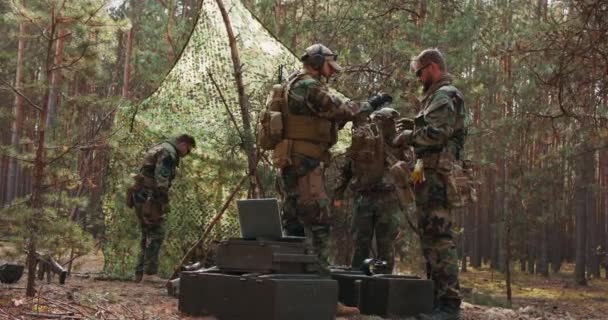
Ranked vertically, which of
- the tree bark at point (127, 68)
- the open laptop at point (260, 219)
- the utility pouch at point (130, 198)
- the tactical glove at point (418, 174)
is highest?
the tree bark at point (127, 68)

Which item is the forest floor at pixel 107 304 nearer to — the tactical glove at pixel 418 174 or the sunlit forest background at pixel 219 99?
the sunlit forest background at pixel 219 99

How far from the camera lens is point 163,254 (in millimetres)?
9211

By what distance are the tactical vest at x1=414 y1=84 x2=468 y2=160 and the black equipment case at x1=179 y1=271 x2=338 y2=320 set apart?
4.91 feet

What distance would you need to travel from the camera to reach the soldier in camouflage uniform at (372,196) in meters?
7.51

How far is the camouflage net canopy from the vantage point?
8.68 meters

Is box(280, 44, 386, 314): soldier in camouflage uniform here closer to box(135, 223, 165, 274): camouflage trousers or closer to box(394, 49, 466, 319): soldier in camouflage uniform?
box(394, 49, 466, 319): soldier in camouflage uniform

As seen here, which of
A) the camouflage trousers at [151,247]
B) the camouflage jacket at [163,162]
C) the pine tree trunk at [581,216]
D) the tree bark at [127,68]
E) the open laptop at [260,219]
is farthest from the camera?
the tree bark at [127,68]

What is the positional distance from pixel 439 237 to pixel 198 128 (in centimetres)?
422

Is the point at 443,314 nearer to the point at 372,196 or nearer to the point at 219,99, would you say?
the point at 372,196

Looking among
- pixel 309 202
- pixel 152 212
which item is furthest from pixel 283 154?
pixel 152 212

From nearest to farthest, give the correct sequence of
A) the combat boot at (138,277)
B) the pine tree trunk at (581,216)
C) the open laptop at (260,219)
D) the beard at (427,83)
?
1. the open laptop at (260,219)
2. the beard at (427,83)
3. the combat boot at (138,277)
4. the pine tree trunk at (581,216)

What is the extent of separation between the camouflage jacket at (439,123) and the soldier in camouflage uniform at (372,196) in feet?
5.00

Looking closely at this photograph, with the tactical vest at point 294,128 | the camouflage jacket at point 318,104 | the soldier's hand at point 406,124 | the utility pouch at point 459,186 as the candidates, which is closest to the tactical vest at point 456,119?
the utility pouch at point 459,186

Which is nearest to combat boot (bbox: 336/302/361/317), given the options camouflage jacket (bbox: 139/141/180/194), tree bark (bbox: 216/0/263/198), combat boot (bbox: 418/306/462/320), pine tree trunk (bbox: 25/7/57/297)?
combat boot (bbox: 418/306/462/320)
